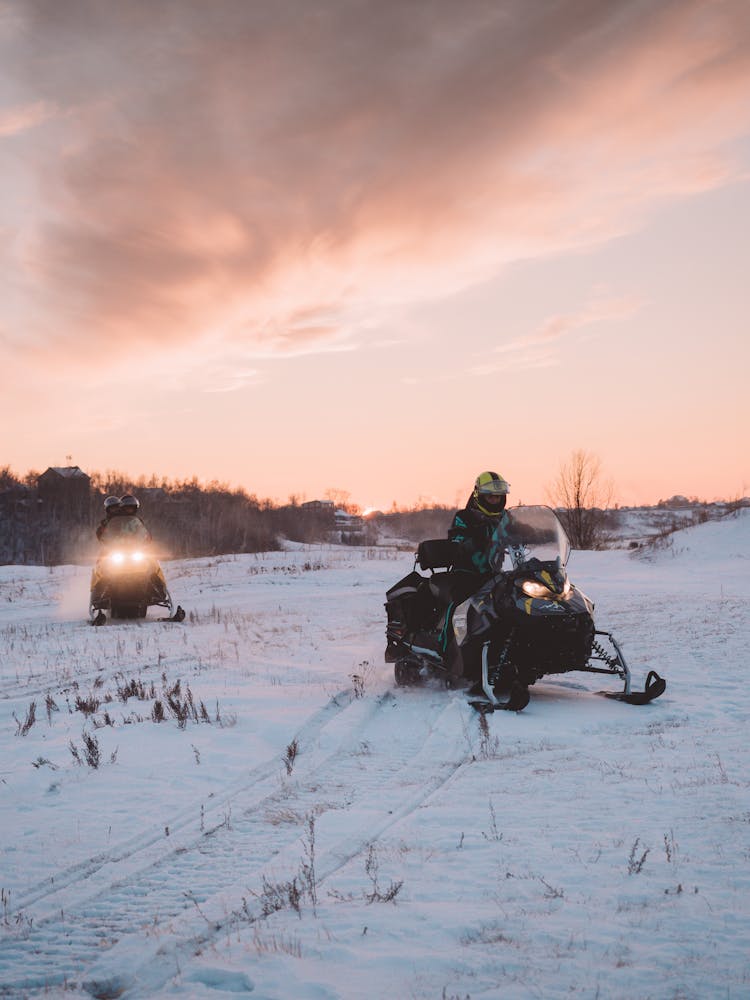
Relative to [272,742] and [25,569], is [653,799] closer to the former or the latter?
[272,742]

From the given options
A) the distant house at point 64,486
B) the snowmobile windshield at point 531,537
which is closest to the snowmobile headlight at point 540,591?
the snowmobile windshield at point 531,537

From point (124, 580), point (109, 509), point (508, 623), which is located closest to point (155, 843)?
point (508, 623)

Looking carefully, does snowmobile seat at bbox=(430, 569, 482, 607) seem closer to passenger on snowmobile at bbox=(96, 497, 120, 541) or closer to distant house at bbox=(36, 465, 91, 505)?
passenger on snowmobile at bbox=(96, 497, 120, 541)

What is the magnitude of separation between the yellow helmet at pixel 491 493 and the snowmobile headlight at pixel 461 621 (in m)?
1.03

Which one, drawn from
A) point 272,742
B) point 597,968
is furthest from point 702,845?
point 272,742

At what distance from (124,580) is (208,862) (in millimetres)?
12369

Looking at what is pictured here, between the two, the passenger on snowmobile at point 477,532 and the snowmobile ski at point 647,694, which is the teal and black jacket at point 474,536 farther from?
the snowmobile ski at point 647,694

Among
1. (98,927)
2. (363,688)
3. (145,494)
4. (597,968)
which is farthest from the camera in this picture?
(145,494)

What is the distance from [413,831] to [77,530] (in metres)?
64.0

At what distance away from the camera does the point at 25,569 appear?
30.8m

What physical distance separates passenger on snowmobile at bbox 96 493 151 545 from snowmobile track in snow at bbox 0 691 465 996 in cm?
1047

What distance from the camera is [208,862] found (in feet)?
14.1

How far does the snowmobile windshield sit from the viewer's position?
7.92 meters

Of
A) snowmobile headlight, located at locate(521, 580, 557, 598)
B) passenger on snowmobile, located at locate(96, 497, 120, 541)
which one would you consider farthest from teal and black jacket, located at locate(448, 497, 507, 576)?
passenger on snowmobile, located at locate(96, 497, 120, 541)
